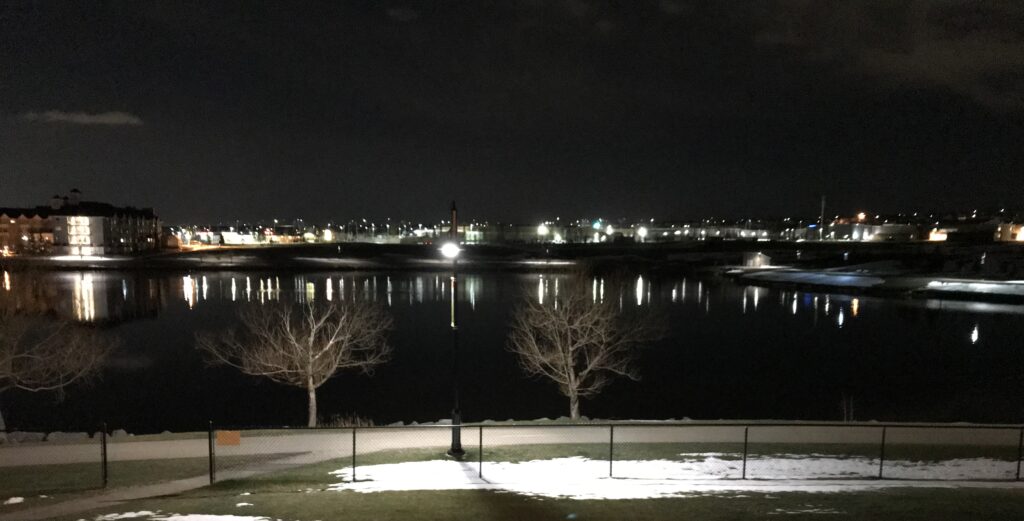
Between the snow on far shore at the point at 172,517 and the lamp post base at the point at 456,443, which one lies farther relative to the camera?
the lamp post base at the point at 456,443

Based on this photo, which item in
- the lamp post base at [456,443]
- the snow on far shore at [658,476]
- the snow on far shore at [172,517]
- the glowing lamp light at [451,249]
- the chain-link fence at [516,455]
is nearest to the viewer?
the snow on far shore at [172,517]

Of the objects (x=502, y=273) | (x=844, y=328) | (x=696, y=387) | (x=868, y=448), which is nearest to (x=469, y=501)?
(x=868, y=448)

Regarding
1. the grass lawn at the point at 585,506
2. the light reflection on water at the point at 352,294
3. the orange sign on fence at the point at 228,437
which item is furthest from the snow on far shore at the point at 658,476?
the light reflection on water at the point at 352,294

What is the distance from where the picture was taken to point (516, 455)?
15.0 metres

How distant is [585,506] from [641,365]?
2968 cm

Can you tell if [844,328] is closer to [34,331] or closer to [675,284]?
[675,284]

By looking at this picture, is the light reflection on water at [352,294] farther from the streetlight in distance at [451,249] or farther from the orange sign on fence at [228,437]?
the orange sign on fence at [228,437]

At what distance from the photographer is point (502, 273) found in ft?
323

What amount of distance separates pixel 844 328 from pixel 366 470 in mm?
51611

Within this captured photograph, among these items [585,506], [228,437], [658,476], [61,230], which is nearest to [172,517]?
[228,437]

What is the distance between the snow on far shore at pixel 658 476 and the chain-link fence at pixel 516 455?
1.8 inches

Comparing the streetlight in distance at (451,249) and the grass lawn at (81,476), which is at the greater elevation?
the streetlight in distance at (451,249)

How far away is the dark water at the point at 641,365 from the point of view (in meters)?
30.9

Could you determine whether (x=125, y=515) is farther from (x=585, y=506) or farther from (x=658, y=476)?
(x=658, y=476)
